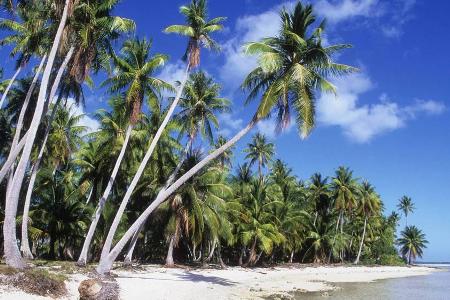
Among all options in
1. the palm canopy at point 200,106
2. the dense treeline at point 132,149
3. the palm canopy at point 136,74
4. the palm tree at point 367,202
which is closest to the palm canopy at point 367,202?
the palm tree at point 367,202

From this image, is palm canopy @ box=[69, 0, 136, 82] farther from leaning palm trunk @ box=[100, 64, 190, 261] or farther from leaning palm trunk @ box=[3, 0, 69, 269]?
leaning palm trunk @ box=[100, 64, 190, 261]

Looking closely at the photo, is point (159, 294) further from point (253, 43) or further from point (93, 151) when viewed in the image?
point (93, 151)

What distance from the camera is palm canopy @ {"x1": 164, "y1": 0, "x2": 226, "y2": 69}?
21828 mm

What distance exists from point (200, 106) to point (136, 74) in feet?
18.1

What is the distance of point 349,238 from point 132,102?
129ft

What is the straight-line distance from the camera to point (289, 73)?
61.8ft

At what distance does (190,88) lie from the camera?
27375mm

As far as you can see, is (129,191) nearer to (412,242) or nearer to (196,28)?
(196,28)

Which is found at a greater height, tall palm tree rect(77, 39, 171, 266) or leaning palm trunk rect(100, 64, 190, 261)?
tall palm tree rect(77, 39, 171, 266)

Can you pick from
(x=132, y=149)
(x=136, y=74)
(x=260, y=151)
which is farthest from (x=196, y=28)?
(x=260, y=151)

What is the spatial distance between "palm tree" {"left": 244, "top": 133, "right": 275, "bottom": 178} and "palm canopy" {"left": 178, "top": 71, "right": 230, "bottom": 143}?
26.5 m

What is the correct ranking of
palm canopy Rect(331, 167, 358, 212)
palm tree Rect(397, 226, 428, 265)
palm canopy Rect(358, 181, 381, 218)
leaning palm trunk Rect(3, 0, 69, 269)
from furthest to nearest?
palm tree Rect(397, 226, 428, 265) < palm canopy Rect(358, 181, 381, 218) < palm canopy Rect(331, 167, 358, 212) < leaning palm trunk Rect(3, 0, 69, 269)

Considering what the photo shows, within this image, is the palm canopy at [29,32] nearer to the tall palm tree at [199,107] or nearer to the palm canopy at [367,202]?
the tall palm tree at [199,107]

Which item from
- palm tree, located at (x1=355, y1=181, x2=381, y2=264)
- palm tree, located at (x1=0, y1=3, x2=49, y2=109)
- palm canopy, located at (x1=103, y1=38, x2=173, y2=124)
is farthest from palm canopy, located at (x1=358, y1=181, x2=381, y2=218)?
palm tree, located at (x1=0, y1=3, x2=49, y2=109)
